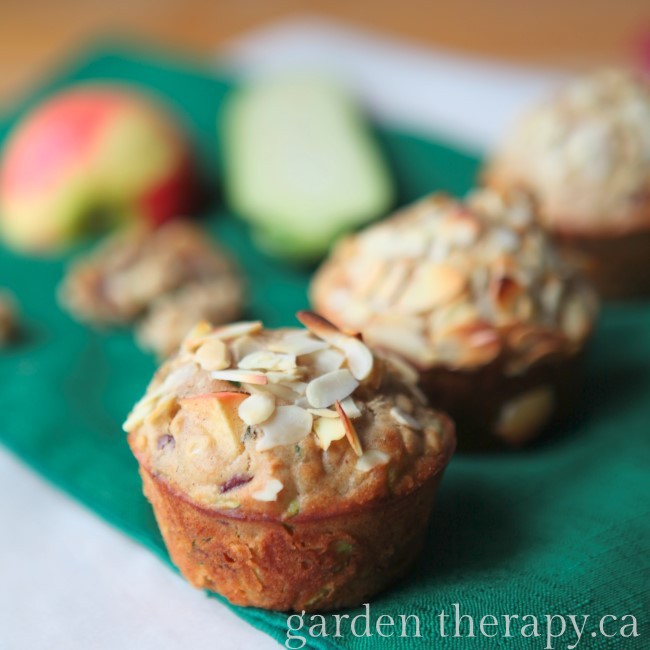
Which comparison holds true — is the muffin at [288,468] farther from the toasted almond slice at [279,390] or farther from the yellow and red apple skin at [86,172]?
the yellow and red apple skin at [86,172]

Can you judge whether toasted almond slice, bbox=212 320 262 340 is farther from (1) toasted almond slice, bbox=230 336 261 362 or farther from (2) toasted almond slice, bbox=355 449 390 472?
(2) toasted almond slice, bbox=355 449 390 472

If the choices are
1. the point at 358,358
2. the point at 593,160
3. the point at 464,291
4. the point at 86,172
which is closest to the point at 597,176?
the point at 593,160

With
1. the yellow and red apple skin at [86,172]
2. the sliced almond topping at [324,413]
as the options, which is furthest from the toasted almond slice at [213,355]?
the yellow and red apple skin at [86,172]

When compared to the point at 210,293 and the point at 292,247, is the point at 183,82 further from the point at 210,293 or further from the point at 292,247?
the point at 210,293

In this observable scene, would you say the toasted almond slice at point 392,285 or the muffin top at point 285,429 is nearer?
the muffin top at point 285,429

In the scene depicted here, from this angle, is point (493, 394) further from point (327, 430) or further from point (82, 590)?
point (82, 590)

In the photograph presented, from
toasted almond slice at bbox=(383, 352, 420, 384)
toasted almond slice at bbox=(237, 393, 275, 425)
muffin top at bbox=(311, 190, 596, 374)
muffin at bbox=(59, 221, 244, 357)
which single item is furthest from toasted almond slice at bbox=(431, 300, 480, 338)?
muffin at bbox=(59, 221, 244, 357)
